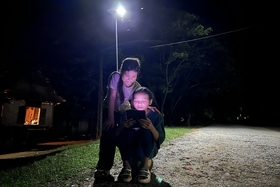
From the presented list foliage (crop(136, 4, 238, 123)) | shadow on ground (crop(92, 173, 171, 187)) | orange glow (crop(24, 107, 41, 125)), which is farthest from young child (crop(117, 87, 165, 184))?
orange glow (crop(24, 107, 41, 125))

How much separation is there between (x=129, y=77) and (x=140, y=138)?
96 centimetres

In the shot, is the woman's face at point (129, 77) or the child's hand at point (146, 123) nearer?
the child's hand at point (146, 123)

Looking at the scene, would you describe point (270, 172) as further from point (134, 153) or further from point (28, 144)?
point (28, 144)

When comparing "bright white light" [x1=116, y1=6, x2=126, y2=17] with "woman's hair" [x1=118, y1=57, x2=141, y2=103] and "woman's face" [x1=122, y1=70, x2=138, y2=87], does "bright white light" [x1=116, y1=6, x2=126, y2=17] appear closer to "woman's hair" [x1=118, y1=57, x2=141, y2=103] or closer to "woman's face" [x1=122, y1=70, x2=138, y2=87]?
"woman's hair" [x1=118, y1=57, x2=141, y2=103]

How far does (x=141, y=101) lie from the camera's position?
3010 mm

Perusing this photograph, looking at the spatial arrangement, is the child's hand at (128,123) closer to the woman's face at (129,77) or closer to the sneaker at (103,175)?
the woman's face at (129,77)

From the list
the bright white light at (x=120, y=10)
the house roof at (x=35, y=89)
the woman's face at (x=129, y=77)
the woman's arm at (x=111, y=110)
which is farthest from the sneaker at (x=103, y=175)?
the house roof at (x=35, y=89)

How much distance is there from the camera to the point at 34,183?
347cm

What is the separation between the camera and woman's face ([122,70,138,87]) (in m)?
3.21

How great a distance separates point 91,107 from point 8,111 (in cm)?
1171

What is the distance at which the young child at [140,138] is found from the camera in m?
2.89

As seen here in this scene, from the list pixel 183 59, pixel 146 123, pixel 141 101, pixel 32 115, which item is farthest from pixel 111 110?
pixel 183 59

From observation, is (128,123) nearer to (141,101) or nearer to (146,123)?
(146,123)

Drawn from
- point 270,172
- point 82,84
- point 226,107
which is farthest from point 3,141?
point 226,107
